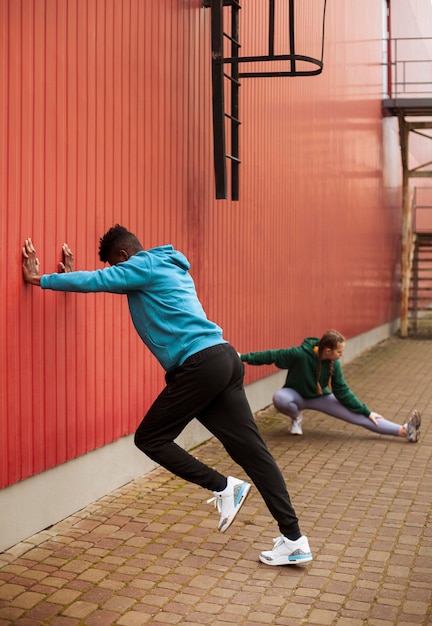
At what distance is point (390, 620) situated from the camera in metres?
4.56

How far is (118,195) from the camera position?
6781mm

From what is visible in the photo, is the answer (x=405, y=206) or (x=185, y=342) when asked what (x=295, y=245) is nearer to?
(x=185, y=342)

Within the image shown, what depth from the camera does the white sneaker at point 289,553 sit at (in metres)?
5.28

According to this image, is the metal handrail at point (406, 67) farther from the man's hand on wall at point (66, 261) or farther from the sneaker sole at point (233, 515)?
the sneaker sole at point (233, 515)

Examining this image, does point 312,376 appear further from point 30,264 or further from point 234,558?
point 30,264

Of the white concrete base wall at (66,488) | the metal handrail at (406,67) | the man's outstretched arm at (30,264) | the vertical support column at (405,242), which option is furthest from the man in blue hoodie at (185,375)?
the vertical support column at (405,242)

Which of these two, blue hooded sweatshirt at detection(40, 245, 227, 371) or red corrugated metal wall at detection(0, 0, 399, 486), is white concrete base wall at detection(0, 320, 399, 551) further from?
blue hooded sweatshirt at detection(40, 245, 227, 371)

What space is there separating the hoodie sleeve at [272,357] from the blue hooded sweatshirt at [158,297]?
2.82 m

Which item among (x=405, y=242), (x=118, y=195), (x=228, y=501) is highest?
(x=118, y=195)

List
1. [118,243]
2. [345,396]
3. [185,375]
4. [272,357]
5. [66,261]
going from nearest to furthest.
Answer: [185,375] < [118,243] < [66,261] < [272,357] < [345,396]

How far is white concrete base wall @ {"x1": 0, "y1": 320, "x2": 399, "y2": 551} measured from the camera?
5516 millimetres

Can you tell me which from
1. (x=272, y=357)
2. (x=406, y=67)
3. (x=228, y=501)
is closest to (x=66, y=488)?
(x=228, y=501)

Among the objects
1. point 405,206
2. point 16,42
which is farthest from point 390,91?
point 16,42

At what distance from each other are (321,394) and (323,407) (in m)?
0.14
